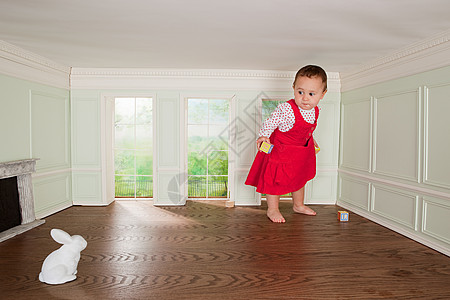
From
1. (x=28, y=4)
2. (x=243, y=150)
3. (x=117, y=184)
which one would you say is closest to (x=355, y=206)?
(x=243, y=150)

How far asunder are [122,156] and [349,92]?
13.6 ft

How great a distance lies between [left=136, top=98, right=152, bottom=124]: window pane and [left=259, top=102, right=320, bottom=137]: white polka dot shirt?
266cm

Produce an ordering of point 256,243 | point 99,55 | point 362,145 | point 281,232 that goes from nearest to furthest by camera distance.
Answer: point 256,243, point 281,232, point 99,55, point 362,145

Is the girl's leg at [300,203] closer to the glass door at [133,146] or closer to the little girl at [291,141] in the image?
the little girl at [291,141]

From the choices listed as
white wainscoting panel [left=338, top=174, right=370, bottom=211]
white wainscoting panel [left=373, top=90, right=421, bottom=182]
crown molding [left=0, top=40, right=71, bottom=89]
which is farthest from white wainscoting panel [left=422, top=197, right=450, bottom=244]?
crown molding [left=0, top=40, right=71, bottom=89]

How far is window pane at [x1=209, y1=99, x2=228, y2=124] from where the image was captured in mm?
5562

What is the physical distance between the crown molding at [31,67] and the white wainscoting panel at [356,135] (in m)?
4.37

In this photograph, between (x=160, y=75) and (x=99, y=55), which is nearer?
(x=99, y=55)

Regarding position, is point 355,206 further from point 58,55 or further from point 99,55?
point 58,55

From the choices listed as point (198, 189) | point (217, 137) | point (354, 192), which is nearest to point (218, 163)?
point (217, 137)

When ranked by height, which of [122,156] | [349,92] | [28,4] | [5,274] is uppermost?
[28,4]

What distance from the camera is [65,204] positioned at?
182 inches

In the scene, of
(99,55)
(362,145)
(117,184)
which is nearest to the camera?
(99,55)

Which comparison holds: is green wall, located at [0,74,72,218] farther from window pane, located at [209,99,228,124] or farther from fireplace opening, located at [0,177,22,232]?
window pane, located at [209,99,228,124]
